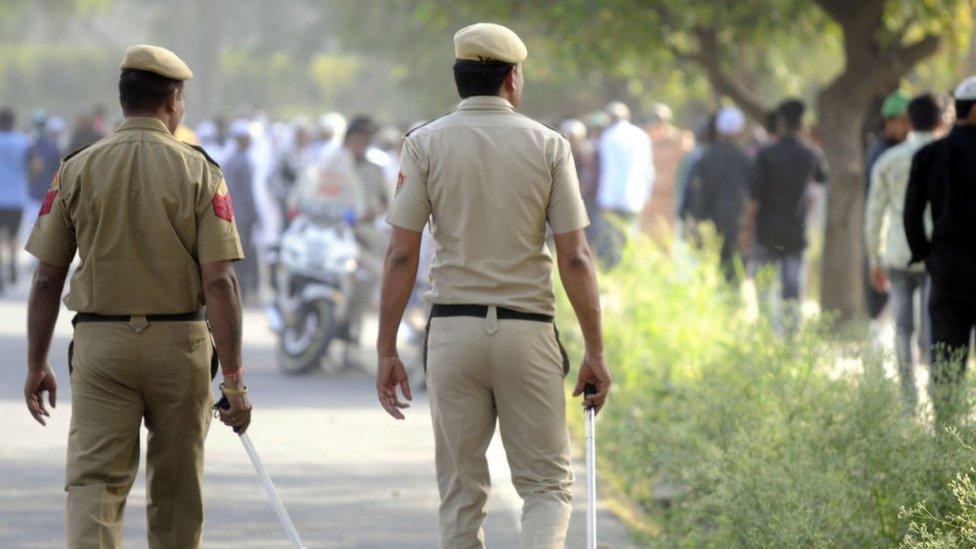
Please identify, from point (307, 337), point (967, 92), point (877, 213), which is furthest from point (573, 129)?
point (967, 92)

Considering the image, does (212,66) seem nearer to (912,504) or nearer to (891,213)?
(891,213)

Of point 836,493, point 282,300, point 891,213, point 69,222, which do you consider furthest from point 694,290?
point 69,222

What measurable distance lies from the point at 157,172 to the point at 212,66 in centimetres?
6051

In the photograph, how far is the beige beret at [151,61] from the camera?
568cm

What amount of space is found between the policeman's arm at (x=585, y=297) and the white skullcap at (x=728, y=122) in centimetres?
1071

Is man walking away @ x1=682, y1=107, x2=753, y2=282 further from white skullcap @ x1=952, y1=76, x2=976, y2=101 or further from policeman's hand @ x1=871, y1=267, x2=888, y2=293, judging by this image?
white skullcap @ x1=952, y1=76, x2=976, y2=101

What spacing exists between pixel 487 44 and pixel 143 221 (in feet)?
3.73

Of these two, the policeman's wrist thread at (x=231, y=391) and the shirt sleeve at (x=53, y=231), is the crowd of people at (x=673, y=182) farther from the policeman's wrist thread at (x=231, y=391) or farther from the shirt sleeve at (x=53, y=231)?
the shirt sleeve at (x=53, y=231)

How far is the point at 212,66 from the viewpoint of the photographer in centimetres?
6525

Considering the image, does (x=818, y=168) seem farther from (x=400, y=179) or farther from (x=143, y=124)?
(x=143, y=124)

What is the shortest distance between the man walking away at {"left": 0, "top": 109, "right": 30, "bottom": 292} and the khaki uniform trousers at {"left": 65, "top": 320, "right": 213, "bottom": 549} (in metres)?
16.7

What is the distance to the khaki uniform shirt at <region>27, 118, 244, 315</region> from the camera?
5676 millimetres

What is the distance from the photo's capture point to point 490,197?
577 centimetres

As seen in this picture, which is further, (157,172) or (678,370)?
(678,370)
